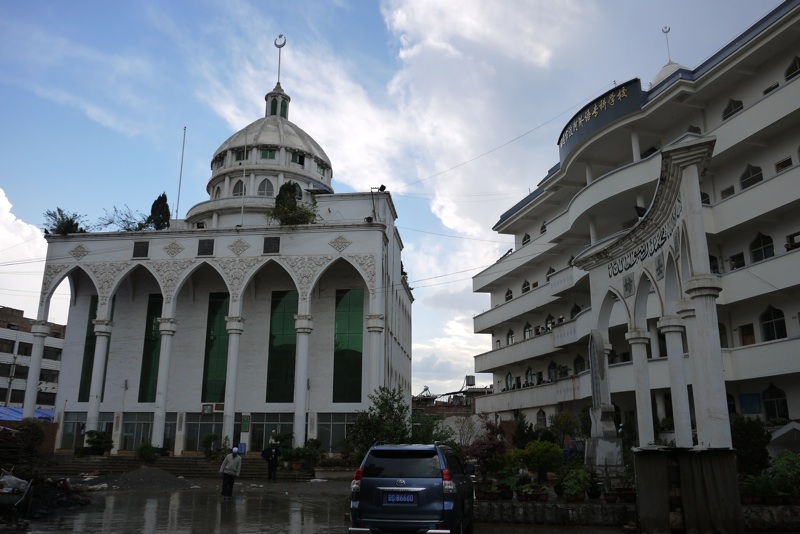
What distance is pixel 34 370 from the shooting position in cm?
3119

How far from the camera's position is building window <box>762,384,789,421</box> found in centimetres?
2107

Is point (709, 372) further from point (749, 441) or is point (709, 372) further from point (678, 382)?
point (749, 441)

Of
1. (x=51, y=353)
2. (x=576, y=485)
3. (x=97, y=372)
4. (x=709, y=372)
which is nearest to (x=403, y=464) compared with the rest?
(x=576, y=485)

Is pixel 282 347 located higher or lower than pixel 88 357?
higher

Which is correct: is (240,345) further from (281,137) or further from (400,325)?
(281,137)

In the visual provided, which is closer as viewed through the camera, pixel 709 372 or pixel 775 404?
pixel 709 372

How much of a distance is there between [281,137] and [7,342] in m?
37.1

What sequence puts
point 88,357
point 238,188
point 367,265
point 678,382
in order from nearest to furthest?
1. point 678,382
2. point 367,265
3. point 88,357
4. point 238,188

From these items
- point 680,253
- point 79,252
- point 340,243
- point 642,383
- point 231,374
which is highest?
point 79,252

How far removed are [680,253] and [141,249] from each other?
27.9 metres

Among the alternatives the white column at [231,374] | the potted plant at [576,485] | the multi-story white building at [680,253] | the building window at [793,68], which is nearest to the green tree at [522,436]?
the multi-story white building at [680,253]

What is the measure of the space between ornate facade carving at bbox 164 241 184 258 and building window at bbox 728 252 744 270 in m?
24.9

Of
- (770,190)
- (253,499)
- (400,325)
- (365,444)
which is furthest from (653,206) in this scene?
(400,325)

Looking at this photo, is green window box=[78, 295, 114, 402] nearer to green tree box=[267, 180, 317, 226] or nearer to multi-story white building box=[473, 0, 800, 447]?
green tree box=[267, 180, 317, 226]
